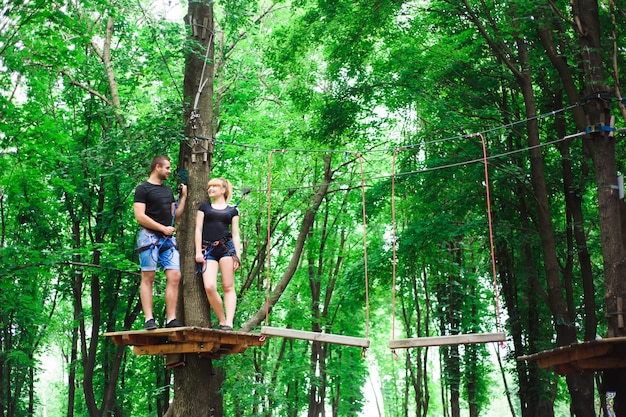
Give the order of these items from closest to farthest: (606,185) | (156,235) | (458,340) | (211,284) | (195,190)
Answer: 1. (458,340)
2. (156,235)
3. (211,284)
4. (606,185)
5. (195,190)

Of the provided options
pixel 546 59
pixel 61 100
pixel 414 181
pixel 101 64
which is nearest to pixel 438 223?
pixel 414 181

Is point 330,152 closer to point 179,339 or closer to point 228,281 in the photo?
point 228,281

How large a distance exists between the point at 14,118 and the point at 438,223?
303 inches

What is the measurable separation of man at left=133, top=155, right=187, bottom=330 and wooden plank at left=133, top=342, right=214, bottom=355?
21 cm

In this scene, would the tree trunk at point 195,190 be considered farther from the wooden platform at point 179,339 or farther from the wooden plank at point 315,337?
the wooden plank at point 315,337

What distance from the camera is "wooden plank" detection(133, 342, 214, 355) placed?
6535 mm

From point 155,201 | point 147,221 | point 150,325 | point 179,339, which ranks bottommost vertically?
point 179,339

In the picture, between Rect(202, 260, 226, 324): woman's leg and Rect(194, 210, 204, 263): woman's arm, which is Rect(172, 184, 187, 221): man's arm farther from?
Rect(202, 260, 226, 324): woman's leg

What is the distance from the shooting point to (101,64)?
43.2 feet

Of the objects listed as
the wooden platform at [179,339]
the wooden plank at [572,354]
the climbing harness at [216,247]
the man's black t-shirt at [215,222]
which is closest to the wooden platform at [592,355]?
the wooden plank at [572,354]

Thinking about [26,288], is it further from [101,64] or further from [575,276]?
[575,276]

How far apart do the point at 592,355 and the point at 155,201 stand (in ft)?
15.0

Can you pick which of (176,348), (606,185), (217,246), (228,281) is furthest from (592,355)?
(176,348)

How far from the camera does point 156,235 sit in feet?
22.2
